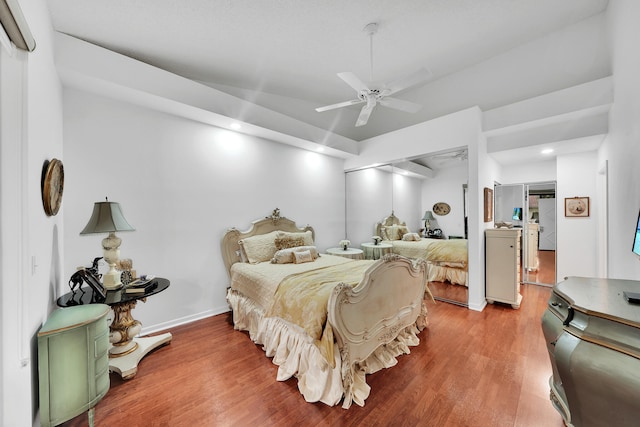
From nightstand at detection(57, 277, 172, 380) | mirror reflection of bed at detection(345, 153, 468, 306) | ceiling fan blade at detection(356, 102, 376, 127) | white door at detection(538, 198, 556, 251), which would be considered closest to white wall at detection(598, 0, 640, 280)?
mirror reflection of bed at detection(345, 153, 468, 306)

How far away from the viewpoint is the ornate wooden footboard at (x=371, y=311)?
1806 mm

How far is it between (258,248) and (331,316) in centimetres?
204

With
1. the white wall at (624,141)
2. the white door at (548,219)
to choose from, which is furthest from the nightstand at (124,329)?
the white door at (548,219)

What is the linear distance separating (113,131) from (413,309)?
3.89 m

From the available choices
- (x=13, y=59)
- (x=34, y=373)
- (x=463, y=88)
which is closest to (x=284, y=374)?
(x=34, y=373)

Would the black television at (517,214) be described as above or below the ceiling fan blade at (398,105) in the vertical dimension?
below

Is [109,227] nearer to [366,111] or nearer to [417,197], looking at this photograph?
[366,111]

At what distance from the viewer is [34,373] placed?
1491 millimetres

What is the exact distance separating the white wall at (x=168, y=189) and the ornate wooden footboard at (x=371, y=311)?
233cm

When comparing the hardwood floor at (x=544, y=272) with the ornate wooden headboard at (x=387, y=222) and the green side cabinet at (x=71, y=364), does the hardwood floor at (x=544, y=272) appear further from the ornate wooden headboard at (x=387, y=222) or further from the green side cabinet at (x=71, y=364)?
the green side cabinet at (x=71, y=364)

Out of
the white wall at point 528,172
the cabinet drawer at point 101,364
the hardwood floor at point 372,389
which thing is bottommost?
the hardwood floor at point 372,389

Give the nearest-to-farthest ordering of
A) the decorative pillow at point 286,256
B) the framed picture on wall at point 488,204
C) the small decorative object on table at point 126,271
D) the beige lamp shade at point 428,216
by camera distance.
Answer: the small decorative object on table at point 126,271, the decorative pillow at point 286,256, the framed picture on wall at point 488,204, the beige lamp shade at point 428,216

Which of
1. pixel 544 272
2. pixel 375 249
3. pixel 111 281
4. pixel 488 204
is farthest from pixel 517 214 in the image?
pixel 111 281

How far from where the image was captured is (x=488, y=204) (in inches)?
152
